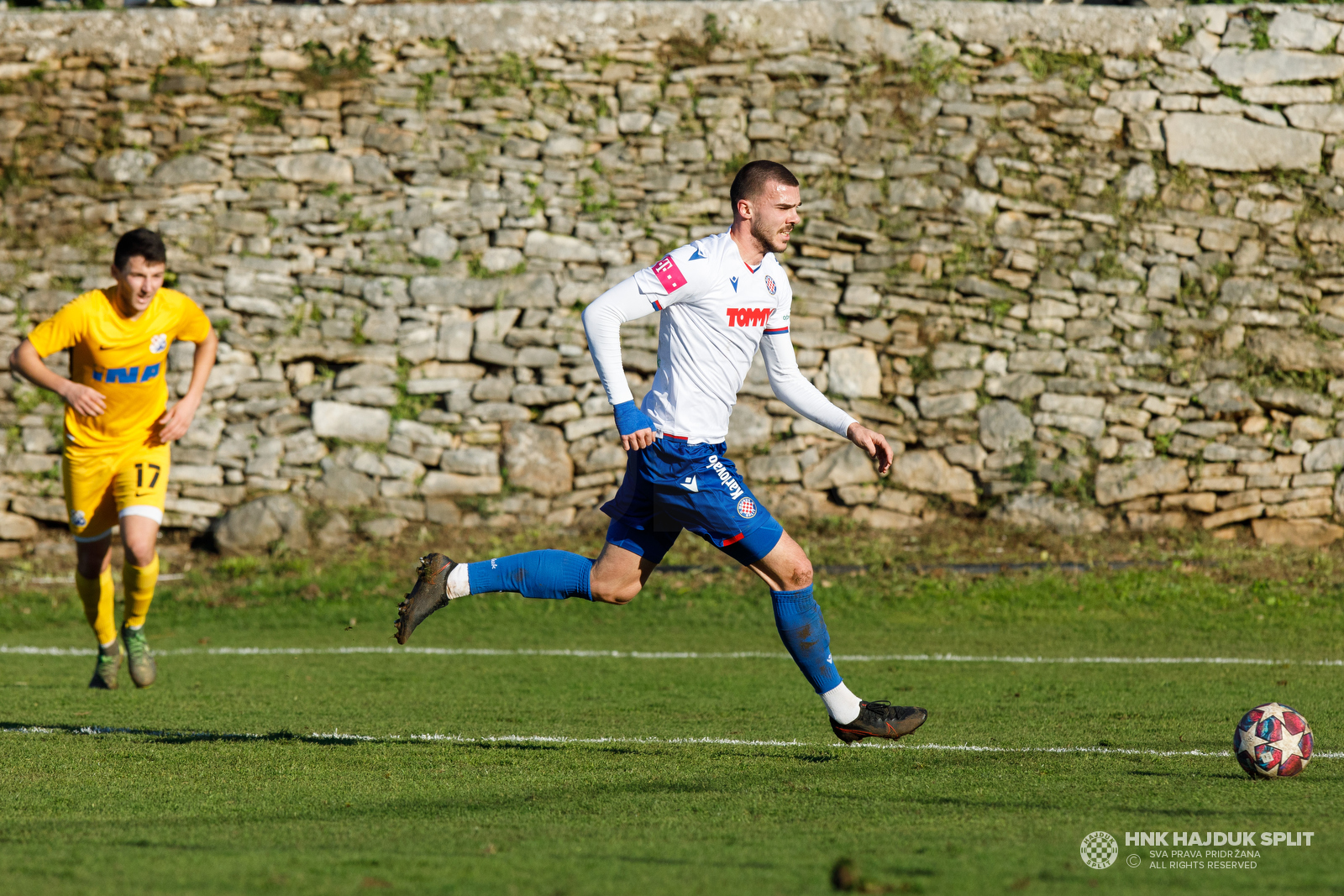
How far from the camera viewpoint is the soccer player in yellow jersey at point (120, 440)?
718 centimetres

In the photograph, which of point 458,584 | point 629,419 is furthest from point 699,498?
point 458,584

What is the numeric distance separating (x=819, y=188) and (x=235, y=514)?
7302mm

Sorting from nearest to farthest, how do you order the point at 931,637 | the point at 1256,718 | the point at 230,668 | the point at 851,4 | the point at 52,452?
the point at 1256,718 < the point at 230,668 < the point at 931,637 < the point at 52,452 < the point at 851,4

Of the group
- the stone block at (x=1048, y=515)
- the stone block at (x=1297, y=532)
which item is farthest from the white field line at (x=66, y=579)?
the stone block at (x=1297, y=532)

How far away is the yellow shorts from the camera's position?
7.25 meters

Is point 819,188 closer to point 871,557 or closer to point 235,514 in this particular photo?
point 871,557

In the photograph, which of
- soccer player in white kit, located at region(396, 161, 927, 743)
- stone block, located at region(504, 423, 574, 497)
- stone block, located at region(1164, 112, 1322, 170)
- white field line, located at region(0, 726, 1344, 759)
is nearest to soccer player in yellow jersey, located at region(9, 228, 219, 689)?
white field line, located at region(0, 726, 1344, 759)

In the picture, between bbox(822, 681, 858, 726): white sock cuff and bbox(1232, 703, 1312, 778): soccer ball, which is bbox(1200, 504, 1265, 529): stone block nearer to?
bbox(1232, 703, 1312, 778): soccer ball

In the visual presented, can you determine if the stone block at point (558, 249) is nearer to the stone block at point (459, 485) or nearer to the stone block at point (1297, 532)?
the stone block at point (459, 485)

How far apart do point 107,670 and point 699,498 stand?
14.3 feet

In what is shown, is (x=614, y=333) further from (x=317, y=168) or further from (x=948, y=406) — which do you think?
(x=317, y=168)

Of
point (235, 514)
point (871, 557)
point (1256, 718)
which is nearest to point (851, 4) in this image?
point (871, 557)

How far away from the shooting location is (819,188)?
14016mm

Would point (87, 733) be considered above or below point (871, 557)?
above
